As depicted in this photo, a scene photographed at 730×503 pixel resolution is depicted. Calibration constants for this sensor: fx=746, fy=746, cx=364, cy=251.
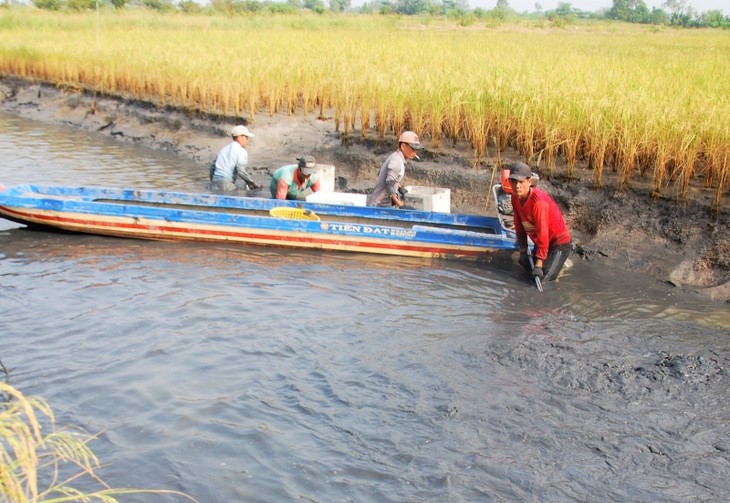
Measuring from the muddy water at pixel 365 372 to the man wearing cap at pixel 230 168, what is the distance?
1866mm

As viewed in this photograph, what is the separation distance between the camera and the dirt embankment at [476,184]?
26.0 feet

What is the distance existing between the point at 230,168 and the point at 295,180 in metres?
1.44

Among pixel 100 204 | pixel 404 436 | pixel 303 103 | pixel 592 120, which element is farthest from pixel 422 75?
pixel 404 436

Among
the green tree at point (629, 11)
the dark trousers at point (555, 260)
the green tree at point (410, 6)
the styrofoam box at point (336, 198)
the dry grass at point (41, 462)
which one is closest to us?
the dry grass at point (41, 462)

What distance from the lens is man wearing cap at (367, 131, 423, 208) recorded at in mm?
8406

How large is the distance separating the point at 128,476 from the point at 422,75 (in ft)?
30.1

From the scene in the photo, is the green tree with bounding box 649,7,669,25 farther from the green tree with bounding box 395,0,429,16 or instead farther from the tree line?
the green tree with bounding box 395,0,429,16

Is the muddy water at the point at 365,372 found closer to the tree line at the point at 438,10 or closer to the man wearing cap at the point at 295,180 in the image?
the man wearing cap at the point at 295,180

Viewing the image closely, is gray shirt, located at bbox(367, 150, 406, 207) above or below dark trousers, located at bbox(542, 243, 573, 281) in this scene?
above

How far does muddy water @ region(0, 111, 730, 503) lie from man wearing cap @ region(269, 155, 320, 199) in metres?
0.96

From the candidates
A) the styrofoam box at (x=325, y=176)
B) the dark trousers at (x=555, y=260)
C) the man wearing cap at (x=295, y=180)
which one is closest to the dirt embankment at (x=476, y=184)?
the styrofoam box at (x=325, y=176)

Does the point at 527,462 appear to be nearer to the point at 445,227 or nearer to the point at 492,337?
the point at 492,337

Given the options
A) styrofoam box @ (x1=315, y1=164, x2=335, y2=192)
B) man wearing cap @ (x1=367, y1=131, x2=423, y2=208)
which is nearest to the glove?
man wearing cap @ (x1=367, y1=131, x2=423, y2=208)

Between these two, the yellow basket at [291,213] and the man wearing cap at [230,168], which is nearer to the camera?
the yellow basket at [291,213]
